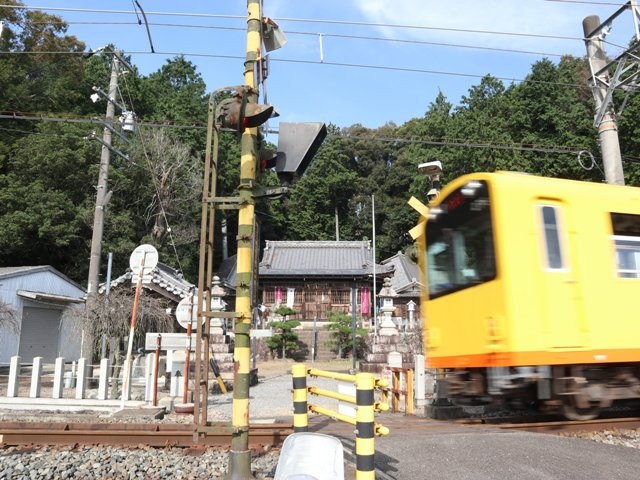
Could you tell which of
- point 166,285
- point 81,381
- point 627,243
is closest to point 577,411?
point 627,243

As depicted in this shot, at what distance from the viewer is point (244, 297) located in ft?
14.6

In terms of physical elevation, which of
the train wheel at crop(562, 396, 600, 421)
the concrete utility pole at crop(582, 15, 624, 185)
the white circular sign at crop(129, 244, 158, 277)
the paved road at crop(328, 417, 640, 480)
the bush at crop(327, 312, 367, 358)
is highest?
the concrete utility pole at crop(582, 15, 624, 185)

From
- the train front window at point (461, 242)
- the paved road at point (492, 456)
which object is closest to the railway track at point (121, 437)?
the paved road at point (492, 456)

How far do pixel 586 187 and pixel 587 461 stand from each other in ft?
11.1

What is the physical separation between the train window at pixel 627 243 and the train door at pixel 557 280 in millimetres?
824

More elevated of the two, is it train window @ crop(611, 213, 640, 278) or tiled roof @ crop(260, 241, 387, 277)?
tiled roof @ crop(260, 241, 387, 277)

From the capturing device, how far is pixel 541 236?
6.02 metres

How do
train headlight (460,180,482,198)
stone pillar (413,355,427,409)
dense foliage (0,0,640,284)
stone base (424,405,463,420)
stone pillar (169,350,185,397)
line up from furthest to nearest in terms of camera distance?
1. dense foliage (0,0,640,284)
2. stone pillar (169,350,185,397)
3. stone pillar (413,355,427,409)
4. stone base (424,405,463,420)
5. train headlight (460,180,482,198)

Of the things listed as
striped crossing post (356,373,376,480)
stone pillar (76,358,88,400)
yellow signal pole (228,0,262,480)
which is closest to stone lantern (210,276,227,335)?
stone pillar (76,358,88,400)

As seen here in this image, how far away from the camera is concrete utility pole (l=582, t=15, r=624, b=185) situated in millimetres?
10594

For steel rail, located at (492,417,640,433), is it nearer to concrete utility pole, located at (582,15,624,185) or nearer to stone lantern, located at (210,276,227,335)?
concrete utility pole, located at (582,15,624,185)

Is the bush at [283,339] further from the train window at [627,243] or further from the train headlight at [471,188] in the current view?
the train window at [627,243]

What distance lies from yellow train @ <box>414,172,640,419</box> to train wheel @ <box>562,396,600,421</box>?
0.02 meters

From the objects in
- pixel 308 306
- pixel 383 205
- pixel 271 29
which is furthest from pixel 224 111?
pixel 383 205
